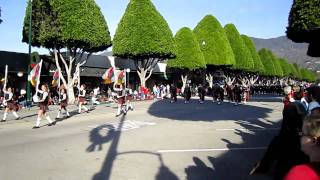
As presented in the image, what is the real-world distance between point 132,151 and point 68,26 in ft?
72.7

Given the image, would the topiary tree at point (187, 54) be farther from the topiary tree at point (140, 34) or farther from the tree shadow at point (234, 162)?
the tree shadow at point (234, 162)

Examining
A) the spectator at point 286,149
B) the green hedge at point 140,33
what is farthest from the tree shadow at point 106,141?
the green hedge at point 140,33

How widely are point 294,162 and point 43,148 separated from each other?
7.38m

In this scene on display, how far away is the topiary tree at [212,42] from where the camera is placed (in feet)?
187

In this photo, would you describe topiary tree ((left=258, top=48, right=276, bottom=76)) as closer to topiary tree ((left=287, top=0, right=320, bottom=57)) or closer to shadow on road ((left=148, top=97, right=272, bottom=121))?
shadow on road ((left=148, top=97, right=272, bottom=121))

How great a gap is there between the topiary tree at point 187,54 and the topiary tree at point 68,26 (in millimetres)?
18925

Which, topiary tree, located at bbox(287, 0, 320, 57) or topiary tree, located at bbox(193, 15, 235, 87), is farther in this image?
topiary tree, located at bbox(193, 15, 235, 87)

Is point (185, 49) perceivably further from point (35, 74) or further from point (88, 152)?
point (88, 152)

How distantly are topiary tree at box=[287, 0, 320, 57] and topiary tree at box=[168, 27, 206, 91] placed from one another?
36.1 m

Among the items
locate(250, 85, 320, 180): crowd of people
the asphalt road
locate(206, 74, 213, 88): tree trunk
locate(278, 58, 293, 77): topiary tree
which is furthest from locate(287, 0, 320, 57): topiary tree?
locate(278, 58, 293, 77): topiary tree

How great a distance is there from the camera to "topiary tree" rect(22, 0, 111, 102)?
30312 mm

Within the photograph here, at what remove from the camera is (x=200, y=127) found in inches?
608

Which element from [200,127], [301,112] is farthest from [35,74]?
[301,112]

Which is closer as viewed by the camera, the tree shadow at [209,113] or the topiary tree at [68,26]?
the tree shadow at [209,113]
